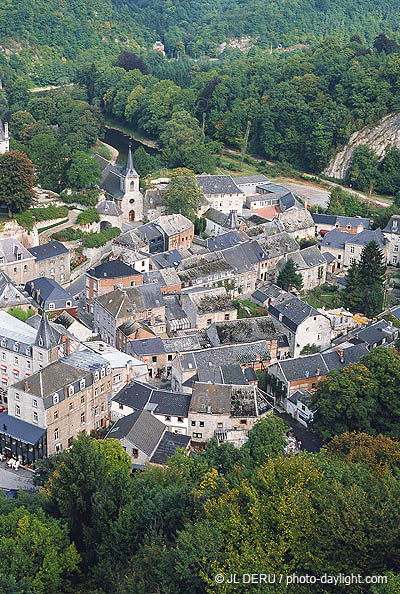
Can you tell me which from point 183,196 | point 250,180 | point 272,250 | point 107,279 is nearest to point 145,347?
point 107,279

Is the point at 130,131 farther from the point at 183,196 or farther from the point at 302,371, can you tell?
the point at 302,371

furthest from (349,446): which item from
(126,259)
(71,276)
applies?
(71,276)

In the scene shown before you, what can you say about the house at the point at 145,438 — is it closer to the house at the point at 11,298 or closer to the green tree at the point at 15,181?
the house at the point at 11,298

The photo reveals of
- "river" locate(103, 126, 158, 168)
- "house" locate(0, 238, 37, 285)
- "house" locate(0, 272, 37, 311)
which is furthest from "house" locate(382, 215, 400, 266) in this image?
"river" locate(103, 126, 158, 168)

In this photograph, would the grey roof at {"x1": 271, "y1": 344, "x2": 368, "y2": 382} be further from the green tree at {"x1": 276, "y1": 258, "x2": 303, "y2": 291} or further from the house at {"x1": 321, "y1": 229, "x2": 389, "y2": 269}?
the house at {"x1": 321, "y1": 229, "x2": 389, "y2": 269}

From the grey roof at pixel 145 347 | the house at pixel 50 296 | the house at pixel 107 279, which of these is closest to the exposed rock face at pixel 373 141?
the house at pixel 107 279

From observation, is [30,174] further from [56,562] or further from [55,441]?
[56,562]
